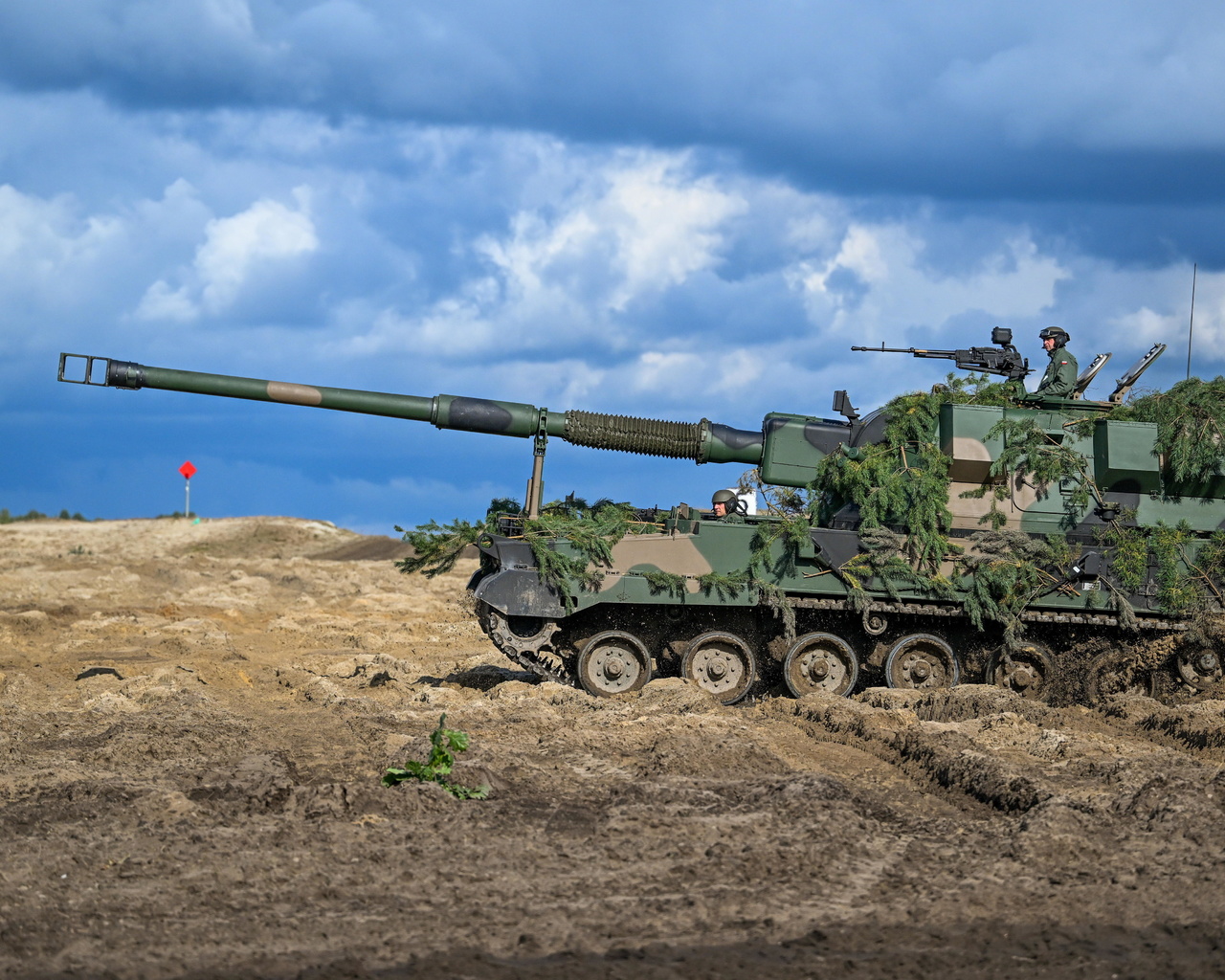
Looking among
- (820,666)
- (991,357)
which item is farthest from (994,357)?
(820,666)

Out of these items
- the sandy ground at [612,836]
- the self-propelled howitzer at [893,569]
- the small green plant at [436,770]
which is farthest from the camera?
the self-propelled howitzer at [893,569]

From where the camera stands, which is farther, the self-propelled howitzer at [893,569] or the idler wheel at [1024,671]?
the idler wheel at [1024,671]

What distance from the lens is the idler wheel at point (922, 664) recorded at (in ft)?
43.3

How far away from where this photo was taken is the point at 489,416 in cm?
1377

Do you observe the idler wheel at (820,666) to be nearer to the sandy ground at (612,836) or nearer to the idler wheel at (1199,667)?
the sandy ground at (612,836)

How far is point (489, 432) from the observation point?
549 inches

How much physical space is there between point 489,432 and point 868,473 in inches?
164

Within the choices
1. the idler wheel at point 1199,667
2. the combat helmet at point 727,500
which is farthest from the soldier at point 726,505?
the idler wheel at point 1199,667

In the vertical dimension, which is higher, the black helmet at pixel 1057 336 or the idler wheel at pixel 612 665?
the black helmet at pixel 1057 336

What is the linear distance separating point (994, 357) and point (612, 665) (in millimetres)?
5687

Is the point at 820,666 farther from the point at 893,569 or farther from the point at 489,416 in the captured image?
the point at 489,416

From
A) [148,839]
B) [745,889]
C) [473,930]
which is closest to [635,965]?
[473,930]

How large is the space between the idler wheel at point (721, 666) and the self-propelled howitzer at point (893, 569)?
0.02 m

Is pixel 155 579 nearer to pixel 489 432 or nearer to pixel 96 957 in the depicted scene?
pixel 489 432
